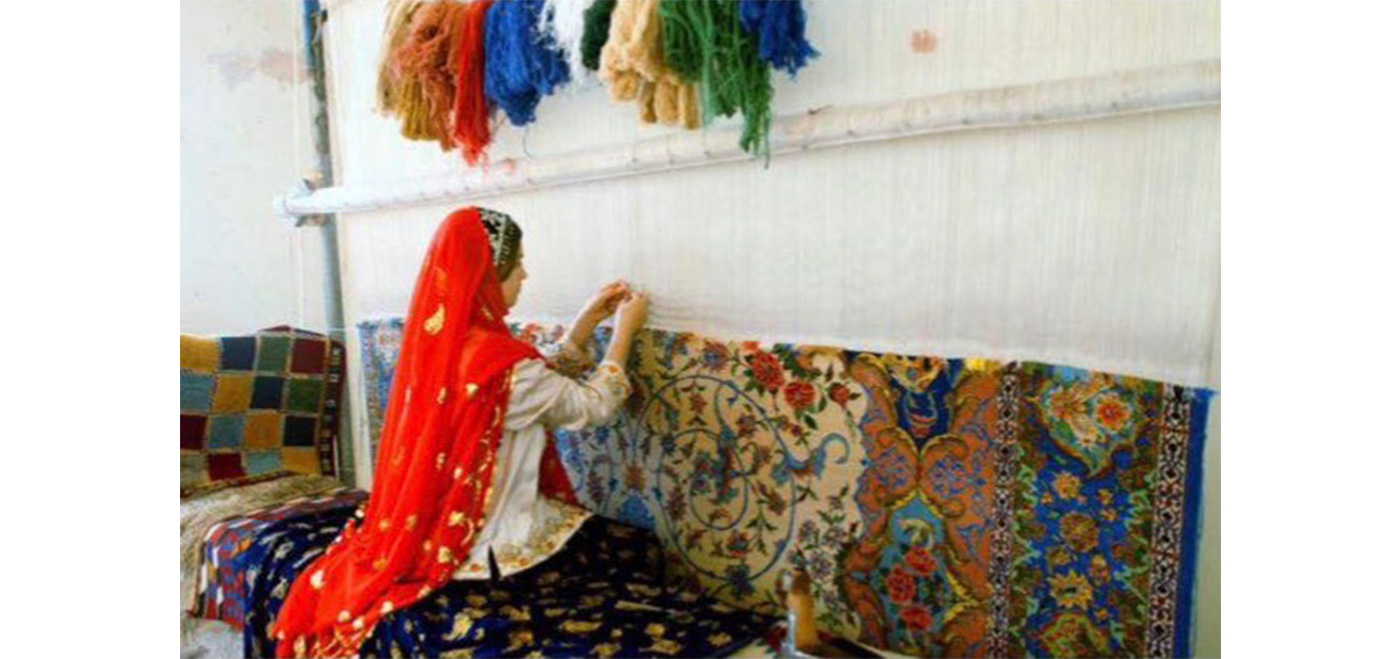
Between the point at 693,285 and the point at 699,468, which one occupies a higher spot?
the point at 693,285

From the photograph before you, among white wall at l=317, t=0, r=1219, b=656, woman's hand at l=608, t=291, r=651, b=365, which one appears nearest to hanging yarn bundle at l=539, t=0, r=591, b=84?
white wall at l=317, t=0, r=1219, b=656

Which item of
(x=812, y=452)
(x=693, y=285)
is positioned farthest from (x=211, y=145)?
(x=812, y=452)

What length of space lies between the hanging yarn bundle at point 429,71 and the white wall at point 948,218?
12 centimetres

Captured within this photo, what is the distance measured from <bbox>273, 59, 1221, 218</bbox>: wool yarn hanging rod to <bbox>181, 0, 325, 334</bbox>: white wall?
2.6 inches

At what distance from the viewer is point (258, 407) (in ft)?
5.65

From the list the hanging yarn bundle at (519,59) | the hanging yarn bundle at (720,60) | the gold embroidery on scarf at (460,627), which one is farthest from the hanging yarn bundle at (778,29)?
the gold embroidery on scarf at (460,627)

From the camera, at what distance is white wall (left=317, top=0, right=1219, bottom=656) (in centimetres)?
94

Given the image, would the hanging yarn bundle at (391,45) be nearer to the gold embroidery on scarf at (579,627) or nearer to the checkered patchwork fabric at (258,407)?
the checkered patchwork fabric at (258,407)

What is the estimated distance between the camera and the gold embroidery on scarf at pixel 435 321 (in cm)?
126

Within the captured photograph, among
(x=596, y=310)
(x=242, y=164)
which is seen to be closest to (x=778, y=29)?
(x=596, y=310)

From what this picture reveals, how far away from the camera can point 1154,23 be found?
0.92 meters

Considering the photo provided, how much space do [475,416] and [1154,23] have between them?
99cm

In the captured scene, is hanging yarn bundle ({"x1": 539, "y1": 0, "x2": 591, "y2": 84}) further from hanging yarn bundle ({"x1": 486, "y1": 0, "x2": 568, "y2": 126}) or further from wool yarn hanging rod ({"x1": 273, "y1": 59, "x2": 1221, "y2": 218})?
wool yarn hanging rod ({"x1": 273, "y1": 59, "x2": 1221, "y2": 218})
